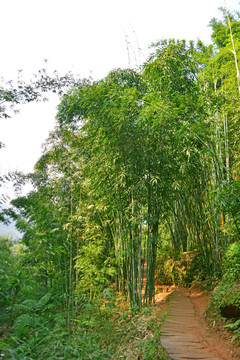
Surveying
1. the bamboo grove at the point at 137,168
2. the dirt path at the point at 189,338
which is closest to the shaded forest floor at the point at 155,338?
the dirt path at the point at 189,338

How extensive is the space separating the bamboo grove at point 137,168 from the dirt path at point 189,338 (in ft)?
2.13

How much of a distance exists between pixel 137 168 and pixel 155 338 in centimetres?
205

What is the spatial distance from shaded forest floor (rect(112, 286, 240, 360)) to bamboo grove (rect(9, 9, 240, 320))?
445 millimetres

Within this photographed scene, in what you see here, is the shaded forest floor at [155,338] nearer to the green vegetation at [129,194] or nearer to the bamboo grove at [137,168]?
the green vegetation at [129,194]

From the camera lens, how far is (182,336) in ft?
8.80

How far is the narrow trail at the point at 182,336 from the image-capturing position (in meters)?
2.26

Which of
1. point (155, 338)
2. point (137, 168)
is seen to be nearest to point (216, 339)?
point (155, 338)

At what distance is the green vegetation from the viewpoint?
324 cm

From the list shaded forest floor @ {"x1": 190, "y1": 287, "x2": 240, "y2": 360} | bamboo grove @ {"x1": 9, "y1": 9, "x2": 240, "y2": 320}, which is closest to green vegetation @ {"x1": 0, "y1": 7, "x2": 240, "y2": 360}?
bamboo grove @ {"x1": 9, "y1": 9, "x2": 240, "y2": 320}

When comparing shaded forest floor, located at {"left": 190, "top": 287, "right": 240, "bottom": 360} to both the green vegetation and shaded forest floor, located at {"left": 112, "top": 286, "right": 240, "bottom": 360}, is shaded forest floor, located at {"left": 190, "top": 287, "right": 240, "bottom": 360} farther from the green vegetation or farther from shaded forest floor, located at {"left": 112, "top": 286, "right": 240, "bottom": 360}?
the green vegetation

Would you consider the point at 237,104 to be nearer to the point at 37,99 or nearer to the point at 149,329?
the point at 37,99

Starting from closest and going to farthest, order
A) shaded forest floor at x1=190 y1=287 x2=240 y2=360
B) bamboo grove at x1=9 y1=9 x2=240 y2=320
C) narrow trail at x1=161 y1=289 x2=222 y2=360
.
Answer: narrow trail at x1=161 y1=289 x2=222 y2=360, shaded forest floor at x1=190 y1=287 x2=240 y2=360, bamboo grove at x1=9 y1=9 x2=240 y2=320

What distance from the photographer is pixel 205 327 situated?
3.08 m

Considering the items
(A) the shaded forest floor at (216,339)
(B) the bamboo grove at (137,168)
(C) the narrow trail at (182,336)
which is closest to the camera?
(C) the narrow trail at (182,336)
